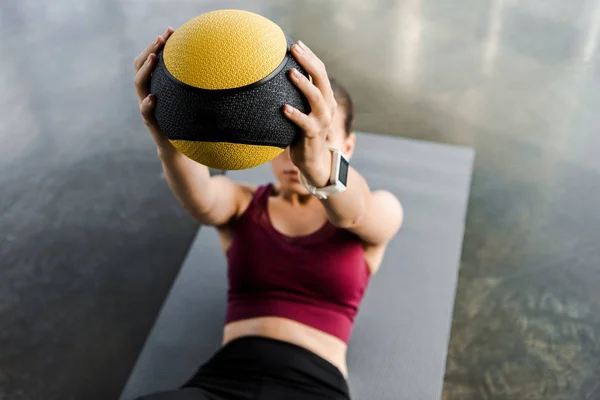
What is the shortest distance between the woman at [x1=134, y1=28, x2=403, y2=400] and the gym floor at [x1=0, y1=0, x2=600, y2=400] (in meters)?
0.72

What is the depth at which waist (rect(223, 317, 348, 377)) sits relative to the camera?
1703mm

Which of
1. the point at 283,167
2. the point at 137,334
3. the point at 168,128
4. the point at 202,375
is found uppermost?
the point at 168,128

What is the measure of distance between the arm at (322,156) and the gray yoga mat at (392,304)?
58 cm

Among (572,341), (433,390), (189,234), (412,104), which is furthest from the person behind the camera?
(412,104)

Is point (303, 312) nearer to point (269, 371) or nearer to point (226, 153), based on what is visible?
point (269, 371)

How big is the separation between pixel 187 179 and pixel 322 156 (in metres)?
0.40

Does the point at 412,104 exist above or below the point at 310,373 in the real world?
below

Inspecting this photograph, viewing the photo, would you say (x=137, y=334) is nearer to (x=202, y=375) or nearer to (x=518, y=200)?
(x=202, y=375)

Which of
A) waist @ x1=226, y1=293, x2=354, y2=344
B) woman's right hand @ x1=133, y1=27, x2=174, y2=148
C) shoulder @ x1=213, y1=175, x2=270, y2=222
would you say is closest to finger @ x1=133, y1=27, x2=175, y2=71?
woman's right hand @ x1=133, y1=27, x2=174, y2=148

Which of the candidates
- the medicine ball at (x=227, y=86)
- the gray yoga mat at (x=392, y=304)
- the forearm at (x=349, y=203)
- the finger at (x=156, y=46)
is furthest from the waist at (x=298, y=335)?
the finger at (x=156, y=46)

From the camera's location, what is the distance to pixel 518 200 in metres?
2.92

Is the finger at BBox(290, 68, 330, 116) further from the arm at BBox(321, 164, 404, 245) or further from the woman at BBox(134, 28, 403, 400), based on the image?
the woman at BBox(134, 28, 403, 400)

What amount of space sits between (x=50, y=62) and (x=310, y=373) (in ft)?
10.7

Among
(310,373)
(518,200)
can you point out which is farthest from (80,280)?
(518,200)
